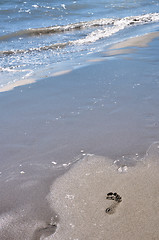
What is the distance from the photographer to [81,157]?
2.55 meters

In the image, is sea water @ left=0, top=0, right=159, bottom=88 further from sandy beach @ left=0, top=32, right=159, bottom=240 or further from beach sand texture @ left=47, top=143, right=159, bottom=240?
beach sand texture @ left=47, top=143, right=159, bottom=240

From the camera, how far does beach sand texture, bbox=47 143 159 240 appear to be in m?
1.79

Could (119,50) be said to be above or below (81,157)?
above

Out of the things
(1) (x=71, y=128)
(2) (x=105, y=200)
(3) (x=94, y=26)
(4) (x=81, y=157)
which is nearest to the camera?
(2) (x=105, y=200)

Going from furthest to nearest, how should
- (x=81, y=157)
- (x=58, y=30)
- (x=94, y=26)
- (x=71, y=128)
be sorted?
(x=94, y=26), (x=58, y=30), (x=71, y=128), (x=81, y=157)

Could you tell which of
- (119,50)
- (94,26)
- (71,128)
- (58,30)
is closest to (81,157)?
(71,128)

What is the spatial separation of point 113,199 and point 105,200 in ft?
0.19

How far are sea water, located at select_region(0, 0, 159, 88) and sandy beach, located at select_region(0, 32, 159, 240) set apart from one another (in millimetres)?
1352

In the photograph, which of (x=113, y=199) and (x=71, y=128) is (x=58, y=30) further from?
(x=113, y=199)

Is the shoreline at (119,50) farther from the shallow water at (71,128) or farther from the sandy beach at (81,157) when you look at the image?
the sandy beach at (81,157)

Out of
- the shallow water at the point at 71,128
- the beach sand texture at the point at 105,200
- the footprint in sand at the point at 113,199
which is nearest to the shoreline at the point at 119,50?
the shallow water at the point at 71,128

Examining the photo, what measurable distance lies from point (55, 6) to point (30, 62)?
9.45 m

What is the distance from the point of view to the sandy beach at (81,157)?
1868 mm

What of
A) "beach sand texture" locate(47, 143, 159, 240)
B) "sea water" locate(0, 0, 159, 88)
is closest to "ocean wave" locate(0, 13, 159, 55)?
"sea water" locate(0, 0, 159, 88)
